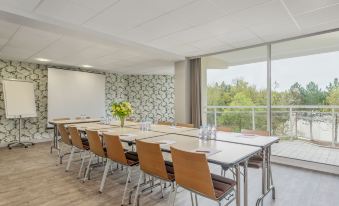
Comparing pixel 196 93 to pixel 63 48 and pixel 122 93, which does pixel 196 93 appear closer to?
pixel 63 48

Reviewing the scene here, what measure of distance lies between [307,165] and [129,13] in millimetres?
3974

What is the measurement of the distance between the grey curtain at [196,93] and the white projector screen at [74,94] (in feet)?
12.5

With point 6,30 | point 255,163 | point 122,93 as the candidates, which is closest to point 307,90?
point 255,163

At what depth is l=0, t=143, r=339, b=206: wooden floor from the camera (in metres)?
2.52

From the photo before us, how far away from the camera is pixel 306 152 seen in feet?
14.9

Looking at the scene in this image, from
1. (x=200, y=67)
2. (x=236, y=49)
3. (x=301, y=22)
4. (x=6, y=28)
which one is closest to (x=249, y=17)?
(x=301, y=22)

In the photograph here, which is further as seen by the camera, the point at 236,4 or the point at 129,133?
the point at 129,133

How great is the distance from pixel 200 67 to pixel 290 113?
2.51 metres

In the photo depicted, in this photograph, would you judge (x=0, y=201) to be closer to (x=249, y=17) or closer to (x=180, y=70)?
(x=249, y=17)

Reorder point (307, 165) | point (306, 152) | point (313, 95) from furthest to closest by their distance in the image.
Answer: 1. point (313, 95)
2. point (306, 152)
3. point (307, 165)

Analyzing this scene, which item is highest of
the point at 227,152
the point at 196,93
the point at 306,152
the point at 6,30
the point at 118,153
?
the point at 6,30

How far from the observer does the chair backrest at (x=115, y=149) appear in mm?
2484

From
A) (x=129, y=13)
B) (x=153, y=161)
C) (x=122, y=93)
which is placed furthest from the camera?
(x=122, y=93)

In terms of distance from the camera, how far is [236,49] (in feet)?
15.3
